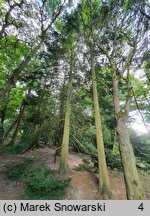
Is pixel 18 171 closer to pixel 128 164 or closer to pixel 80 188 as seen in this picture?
pixel 80 188

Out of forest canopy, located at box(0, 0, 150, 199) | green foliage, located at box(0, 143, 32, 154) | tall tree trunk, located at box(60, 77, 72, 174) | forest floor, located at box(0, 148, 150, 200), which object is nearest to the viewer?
forest canopy, located at box(0, 0, 150, 199)

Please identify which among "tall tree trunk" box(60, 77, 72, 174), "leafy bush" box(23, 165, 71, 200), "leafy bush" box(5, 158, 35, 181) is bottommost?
"leafy bush" box(23, 165, 71, 200)

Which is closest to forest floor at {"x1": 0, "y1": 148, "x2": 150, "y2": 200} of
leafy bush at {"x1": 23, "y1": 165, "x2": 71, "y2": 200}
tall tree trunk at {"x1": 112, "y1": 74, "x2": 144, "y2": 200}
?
leafy bush at {"x1": 23, "y1": 165, "x2": 71, "y2": 200}

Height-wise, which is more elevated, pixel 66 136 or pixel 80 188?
pixel 66 136

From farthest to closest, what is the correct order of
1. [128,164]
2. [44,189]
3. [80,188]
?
[80,188], [44,189], [128,164]

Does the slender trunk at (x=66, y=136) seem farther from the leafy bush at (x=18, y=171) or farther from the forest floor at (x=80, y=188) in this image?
the leafy bush at (x=18, y=171)

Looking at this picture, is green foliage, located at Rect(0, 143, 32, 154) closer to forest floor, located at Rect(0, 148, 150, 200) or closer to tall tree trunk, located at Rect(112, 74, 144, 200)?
forest floor, located at Rect(0, 148, 150, 200)

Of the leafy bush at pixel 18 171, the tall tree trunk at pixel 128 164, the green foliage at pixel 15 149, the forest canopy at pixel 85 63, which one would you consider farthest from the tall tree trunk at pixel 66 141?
the green foliage at pixel 15 149

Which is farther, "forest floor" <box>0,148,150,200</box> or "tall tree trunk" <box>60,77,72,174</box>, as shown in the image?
"tall tree trunk" <box>60,77,72,174</box>

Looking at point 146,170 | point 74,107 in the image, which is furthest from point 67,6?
point 146,170

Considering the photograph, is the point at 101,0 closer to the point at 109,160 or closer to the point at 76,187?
the point at 76,187

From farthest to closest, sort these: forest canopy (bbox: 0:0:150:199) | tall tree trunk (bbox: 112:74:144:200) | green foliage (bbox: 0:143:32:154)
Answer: green foliage (bbox: 0:143:32:154)
forest canopy (bbox: 0:0:150:199)
tall tree trunk (bbox: 112:74:144:200)

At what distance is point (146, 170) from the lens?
37.6 ft

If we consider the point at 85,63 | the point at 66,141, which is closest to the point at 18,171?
the point at 66,141
